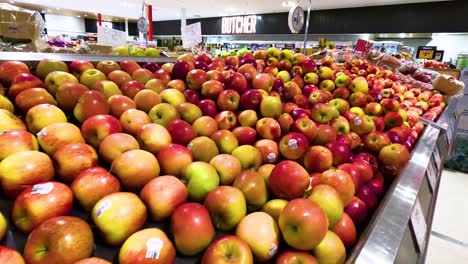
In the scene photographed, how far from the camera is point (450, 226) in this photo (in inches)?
117

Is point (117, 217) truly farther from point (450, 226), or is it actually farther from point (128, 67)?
point (450, 226)

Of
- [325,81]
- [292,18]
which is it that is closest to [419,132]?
[325,81]

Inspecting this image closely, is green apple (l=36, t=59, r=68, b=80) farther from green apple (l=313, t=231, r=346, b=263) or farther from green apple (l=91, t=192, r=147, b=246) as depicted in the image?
green apple (l=313, t=231, r=346, b=263)

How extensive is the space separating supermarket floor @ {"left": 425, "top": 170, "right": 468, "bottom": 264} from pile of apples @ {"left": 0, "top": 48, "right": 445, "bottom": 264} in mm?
1720

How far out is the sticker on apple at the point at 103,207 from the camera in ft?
2.23

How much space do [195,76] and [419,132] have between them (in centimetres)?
152

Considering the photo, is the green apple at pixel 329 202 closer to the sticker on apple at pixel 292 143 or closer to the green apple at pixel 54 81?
the sticker on apple at pixel 292 143

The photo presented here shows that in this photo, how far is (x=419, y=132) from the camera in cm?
186

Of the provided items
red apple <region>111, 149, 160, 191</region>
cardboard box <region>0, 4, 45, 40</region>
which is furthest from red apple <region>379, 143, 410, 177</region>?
cardboard box <region>0, 4, 45, 40</region>

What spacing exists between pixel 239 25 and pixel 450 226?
1337cm

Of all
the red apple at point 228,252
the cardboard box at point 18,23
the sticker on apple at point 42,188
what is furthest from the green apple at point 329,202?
the cardboard box at point 18,23

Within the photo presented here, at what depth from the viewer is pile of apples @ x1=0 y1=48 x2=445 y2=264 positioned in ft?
2.21

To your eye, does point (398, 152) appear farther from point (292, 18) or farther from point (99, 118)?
point (292, 18)

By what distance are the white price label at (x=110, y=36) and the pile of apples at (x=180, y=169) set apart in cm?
272
